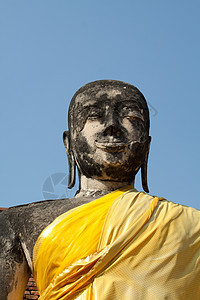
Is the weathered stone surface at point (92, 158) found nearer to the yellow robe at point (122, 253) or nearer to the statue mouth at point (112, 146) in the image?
the statue mouth at point (112, 146)

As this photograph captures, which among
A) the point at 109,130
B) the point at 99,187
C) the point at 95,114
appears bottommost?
the point at 99,187

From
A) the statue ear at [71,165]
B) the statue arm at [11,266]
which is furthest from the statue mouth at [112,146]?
the statue arm at [11,266]

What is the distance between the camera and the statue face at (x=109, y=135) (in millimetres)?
4824

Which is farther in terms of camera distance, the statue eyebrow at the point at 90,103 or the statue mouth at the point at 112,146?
the statue eyebrow at the point at 90,103

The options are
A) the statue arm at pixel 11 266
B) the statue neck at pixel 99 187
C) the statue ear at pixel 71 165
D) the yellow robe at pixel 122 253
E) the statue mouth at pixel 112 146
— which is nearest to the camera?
the yellow robe at pixel 122 253

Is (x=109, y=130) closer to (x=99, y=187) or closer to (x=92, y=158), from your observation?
(x=92, y=158)

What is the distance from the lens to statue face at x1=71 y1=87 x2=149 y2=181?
482 centimetres

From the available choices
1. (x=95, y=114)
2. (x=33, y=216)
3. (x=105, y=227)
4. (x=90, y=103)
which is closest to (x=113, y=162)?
(x=95, y=114)

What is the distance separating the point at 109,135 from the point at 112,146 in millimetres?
116

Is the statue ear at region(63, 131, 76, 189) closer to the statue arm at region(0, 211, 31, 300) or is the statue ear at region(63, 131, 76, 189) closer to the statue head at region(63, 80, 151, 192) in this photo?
the statue head at region(63, 80, 151, 192)

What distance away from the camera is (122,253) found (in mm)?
4152

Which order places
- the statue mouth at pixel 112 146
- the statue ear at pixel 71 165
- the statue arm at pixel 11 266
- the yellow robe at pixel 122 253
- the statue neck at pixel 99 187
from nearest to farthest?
the yellow robe at pixel 122 253 < the statue arm at pixel 11 266 < the statue mouth at pixel 112 146 < the statue neck at pixel 99 187 < the statue ear at pixel 71 165

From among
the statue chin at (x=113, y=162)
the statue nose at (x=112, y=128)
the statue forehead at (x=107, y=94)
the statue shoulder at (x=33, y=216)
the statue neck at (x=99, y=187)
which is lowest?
the statue shoulder at (x=33, y=216)

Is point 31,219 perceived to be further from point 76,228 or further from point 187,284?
point 187,284
